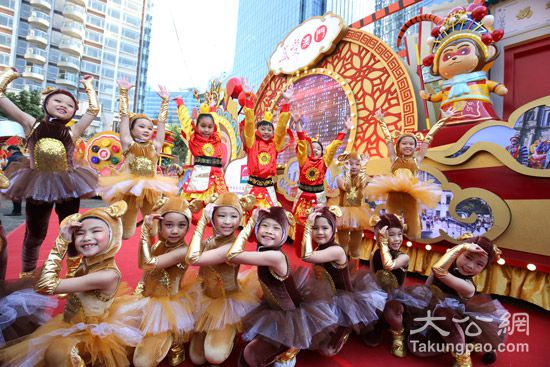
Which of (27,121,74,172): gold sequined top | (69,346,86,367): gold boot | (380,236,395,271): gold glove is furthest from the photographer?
(27,121,74,172): gold sequined top

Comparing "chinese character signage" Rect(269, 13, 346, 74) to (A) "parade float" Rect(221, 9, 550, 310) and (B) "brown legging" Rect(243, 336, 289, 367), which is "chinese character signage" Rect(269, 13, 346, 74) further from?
(B) "brown legging" Rect(243, 336, 289, 367)

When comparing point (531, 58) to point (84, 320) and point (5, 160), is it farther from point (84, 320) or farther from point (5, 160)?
point (5, 160)

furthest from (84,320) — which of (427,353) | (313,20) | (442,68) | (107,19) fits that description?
(107,19)

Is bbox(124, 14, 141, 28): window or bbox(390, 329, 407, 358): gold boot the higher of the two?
bbox(124, 14, 141, 28): window

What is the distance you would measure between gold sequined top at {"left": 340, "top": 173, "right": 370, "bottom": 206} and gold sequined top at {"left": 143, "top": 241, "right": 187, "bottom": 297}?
6.38ft

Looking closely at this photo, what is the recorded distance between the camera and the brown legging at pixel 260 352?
141 cm

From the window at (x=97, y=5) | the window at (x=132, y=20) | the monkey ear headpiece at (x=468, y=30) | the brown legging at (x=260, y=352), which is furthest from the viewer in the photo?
the window at (x=132, y=20)

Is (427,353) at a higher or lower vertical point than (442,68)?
lower

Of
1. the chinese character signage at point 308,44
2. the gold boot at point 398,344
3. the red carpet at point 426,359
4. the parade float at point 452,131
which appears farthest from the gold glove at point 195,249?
the chinese character signage at point 308,44

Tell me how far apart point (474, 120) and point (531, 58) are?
6.70ft

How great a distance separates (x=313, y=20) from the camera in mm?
6258

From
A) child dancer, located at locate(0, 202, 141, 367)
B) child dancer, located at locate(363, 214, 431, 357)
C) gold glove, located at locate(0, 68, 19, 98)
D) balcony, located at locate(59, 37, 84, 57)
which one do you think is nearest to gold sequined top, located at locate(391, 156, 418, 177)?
child dancer, located at locate(363, 214, 431, 357)

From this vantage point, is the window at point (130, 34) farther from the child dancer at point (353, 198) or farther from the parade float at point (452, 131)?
the child dancer at point (353, 198)

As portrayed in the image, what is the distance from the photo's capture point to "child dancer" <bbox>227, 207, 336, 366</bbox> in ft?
4.65
